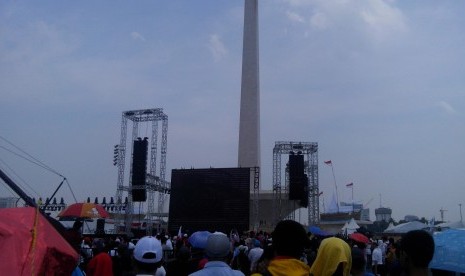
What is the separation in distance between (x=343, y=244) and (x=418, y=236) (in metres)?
0.47

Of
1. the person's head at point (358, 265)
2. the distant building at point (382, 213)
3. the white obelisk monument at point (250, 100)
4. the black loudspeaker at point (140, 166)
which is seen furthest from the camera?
the distant building at point (382, 213)

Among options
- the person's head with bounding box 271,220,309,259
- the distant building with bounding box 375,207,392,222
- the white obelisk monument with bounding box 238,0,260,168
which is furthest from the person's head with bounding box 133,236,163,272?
the distant building with bounding box 375,207,392,222

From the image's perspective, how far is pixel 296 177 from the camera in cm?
2312

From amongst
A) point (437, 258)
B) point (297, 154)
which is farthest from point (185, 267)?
point (297, 154)

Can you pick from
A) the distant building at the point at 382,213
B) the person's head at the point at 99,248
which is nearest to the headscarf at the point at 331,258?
the person's head at the point at 99,248

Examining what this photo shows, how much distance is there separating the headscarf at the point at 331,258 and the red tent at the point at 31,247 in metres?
1.56

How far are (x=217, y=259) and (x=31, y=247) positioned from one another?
1.14 metres

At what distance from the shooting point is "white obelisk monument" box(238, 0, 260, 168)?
35.7 meters

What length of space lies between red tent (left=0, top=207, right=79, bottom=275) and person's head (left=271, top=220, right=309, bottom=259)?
3.60 ft

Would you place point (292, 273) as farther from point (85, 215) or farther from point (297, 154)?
point (297, 154)

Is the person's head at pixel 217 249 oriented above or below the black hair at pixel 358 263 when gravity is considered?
above

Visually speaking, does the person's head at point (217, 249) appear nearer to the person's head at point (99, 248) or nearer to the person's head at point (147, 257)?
the person's head at point (147, 257)

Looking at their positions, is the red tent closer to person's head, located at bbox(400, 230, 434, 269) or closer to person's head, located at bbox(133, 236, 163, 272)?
person's head, located at bbox(133, 236, 163, 272)

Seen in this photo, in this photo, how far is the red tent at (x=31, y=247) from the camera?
1.92 metres
